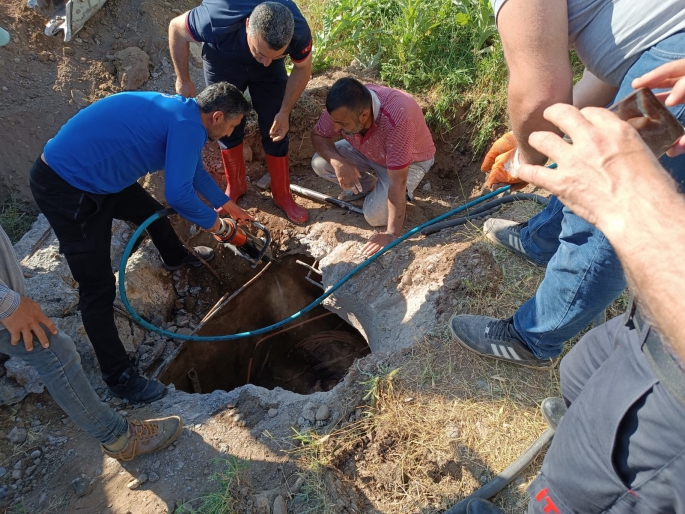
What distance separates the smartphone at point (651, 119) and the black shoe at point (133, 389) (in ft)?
8.82

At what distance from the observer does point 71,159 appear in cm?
254

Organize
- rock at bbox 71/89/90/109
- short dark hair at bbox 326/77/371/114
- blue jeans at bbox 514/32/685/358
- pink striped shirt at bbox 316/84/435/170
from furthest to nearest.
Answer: rock at bbox 71/89/90/109 < pink striped shirt at bbox 316/84/435/170 < short dark hair at bbox 326/77/371/114 < blue jeans at bbox 514/32/685/358

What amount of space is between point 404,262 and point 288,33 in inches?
64.8

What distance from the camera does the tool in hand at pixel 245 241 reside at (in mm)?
3082

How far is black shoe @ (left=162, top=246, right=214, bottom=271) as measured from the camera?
3691 mm

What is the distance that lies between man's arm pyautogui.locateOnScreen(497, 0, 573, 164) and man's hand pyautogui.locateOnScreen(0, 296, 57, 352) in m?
1.99

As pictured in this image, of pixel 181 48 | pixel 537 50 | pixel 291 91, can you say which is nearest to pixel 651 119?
pixel 537 50

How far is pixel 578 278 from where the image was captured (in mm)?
1747

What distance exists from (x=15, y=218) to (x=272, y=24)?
109 inches

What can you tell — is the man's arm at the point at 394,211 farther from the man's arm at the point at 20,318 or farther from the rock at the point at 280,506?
the man's arm at the point at 20,318

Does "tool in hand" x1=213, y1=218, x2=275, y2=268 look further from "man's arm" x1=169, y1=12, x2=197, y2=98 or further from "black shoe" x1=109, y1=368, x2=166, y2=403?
"man's arm" x1=169, y1=12, x2=197, y2=98

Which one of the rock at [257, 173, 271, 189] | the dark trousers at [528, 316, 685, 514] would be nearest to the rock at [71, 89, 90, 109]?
the rock at [257, 173, 271, 189]

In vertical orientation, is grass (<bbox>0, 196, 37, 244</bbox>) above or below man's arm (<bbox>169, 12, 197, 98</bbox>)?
below

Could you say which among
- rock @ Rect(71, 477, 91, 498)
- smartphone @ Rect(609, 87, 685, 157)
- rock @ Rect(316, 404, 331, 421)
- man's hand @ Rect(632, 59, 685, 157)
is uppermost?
man's hand @ Rect(632, 59, 685, 157)
